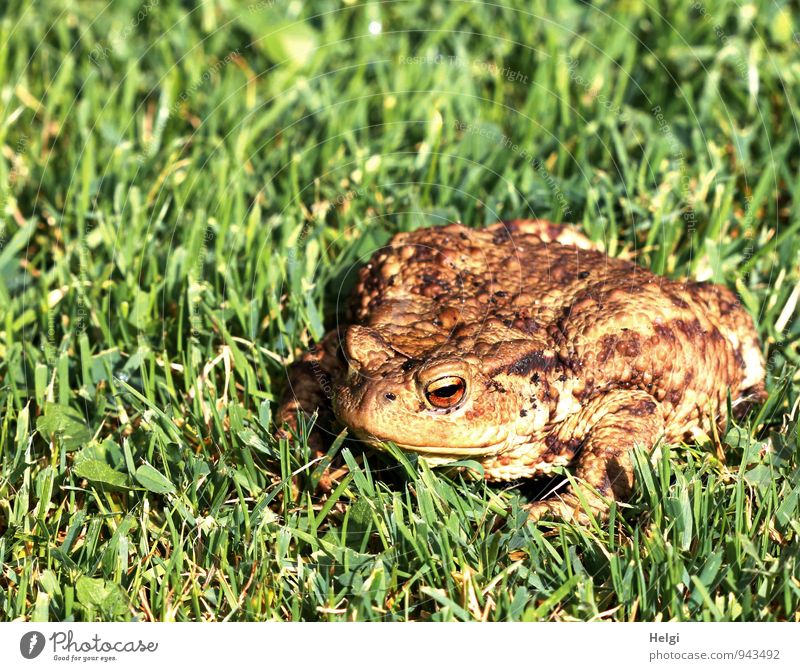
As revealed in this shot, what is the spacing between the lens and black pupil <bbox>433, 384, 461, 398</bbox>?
2.67 m

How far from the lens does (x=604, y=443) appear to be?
2824mm

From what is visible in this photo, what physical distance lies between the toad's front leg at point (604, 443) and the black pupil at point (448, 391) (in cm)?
43

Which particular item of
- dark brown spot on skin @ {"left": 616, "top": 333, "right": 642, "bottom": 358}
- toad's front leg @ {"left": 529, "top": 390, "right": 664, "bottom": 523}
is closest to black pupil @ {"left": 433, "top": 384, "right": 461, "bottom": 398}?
toad's front leg @ {"left": 529, "top": 390, "right": 664, "bottom": 523}

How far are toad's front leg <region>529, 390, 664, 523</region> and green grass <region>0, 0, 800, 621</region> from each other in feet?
0.26

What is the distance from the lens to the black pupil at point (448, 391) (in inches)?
105

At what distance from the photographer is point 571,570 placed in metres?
2.59

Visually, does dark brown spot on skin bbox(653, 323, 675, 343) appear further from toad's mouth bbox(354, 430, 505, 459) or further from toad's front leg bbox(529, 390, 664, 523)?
toad's mouth bbox(354, 430, 505, 459)

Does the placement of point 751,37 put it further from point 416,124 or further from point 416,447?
point 416,447

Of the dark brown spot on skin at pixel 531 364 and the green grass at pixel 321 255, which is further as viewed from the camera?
the dark brown spot on skin at pixel 531 364

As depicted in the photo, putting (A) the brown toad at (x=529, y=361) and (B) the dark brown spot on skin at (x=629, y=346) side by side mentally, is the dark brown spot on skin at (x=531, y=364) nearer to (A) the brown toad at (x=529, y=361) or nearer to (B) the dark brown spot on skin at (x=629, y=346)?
(A) the brown toad at (x=529, y=361)

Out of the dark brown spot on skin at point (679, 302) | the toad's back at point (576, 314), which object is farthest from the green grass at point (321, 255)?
the dark brown spot on skin at point (679, 302)
